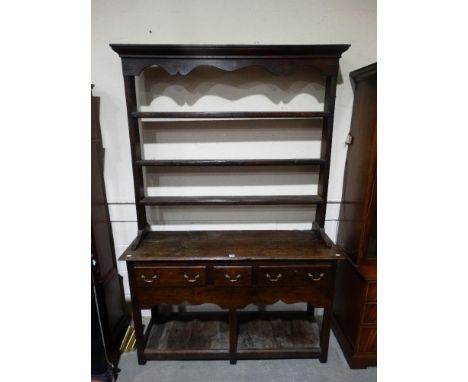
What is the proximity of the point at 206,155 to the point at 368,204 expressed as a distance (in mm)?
1100

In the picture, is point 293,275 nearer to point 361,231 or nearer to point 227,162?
point 361,231

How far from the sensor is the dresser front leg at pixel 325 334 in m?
1.58

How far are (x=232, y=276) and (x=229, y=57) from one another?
50.6 inches

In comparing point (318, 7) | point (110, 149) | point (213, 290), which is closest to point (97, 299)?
point (213, 290)

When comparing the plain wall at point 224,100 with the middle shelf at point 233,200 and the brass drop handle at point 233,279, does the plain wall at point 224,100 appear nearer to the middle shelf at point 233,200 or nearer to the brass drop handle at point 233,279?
the middle shelf at point 233,200

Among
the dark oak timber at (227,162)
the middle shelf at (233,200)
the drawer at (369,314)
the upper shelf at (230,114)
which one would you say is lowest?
the drawer at (369,314)

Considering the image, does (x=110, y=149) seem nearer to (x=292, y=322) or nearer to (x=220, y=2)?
Answer: (x=220, y=2)

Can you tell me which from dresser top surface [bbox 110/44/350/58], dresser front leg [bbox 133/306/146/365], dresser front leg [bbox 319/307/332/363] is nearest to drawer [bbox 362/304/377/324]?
dresser front leg [bbox 319/307/332/363]

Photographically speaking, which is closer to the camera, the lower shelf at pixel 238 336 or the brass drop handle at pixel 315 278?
the brass drop handle at pixel 315 278

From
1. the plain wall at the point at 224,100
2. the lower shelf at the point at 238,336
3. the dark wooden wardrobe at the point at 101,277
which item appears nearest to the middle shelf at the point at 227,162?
the plain wall at the point at 224,100

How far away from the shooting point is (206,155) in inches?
69.4

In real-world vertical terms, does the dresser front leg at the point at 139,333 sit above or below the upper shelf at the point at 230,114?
below

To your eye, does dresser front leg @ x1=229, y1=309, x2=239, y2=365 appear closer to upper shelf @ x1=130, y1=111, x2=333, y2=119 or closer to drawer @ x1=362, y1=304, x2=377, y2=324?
drawer @ x1=362, y1=304, x2=377, y2=324

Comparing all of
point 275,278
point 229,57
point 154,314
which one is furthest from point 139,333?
point 229,57
